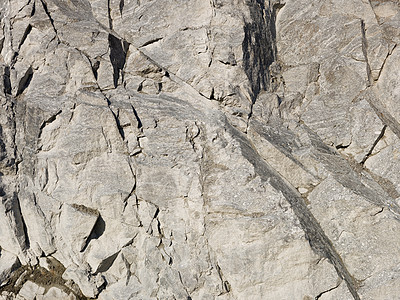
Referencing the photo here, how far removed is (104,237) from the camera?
44.6 ft

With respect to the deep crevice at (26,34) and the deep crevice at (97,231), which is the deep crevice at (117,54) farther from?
the deep crevice at (97,231)

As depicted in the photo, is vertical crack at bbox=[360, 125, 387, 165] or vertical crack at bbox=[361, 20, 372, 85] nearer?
vertical crack at bbox=[360, 125, 387, 165]

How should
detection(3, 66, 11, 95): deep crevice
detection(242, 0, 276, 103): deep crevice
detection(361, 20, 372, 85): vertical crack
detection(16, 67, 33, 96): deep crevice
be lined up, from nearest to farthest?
detection(3, 66, 11, 95): deep crevice < detection(16, 67, 33, 96): deep crevice < detection(242, 0, 276, 103): deep crevice < detection(361, 20, 372, 85): vertical crack

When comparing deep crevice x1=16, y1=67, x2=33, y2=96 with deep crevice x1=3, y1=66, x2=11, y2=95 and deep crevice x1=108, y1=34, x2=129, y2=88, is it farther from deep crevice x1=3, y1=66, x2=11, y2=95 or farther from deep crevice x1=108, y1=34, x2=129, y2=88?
deep crevice x1=108, y1=34, x2=129, y2=88

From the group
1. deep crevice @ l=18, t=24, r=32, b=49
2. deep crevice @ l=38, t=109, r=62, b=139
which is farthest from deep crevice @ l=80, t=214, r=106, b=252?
deep crevice @ l=18, t=24, r=32, b=49

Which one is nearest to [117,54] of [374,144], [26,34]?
[26,34]

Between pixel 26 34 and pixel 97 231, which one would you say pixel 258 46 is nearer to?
pixel 26 34

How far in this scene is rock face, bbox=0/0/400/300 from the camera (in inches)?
482

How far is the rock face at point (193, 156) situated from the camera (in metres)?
12.2

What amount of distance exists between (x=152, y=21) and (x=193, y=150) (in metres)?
7.51

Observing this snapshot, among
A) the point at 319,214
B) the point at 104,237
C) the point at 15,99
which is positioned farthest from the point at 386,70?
the point at 15,99

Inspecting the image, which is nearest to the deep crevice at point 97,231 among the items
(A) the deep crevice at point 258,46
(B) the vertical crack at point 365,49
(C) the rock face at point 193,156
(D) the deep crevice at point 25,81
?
(C) the rock face at point 193,156

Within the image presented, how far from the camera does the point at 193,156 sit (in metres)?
13.5

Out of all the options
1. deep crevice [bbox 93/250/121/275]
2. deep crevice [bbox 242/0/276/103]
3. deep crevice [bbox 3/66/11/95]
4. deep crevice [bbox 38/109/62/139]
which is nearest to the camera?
deep crevice [bbox 93/250/121/275]
